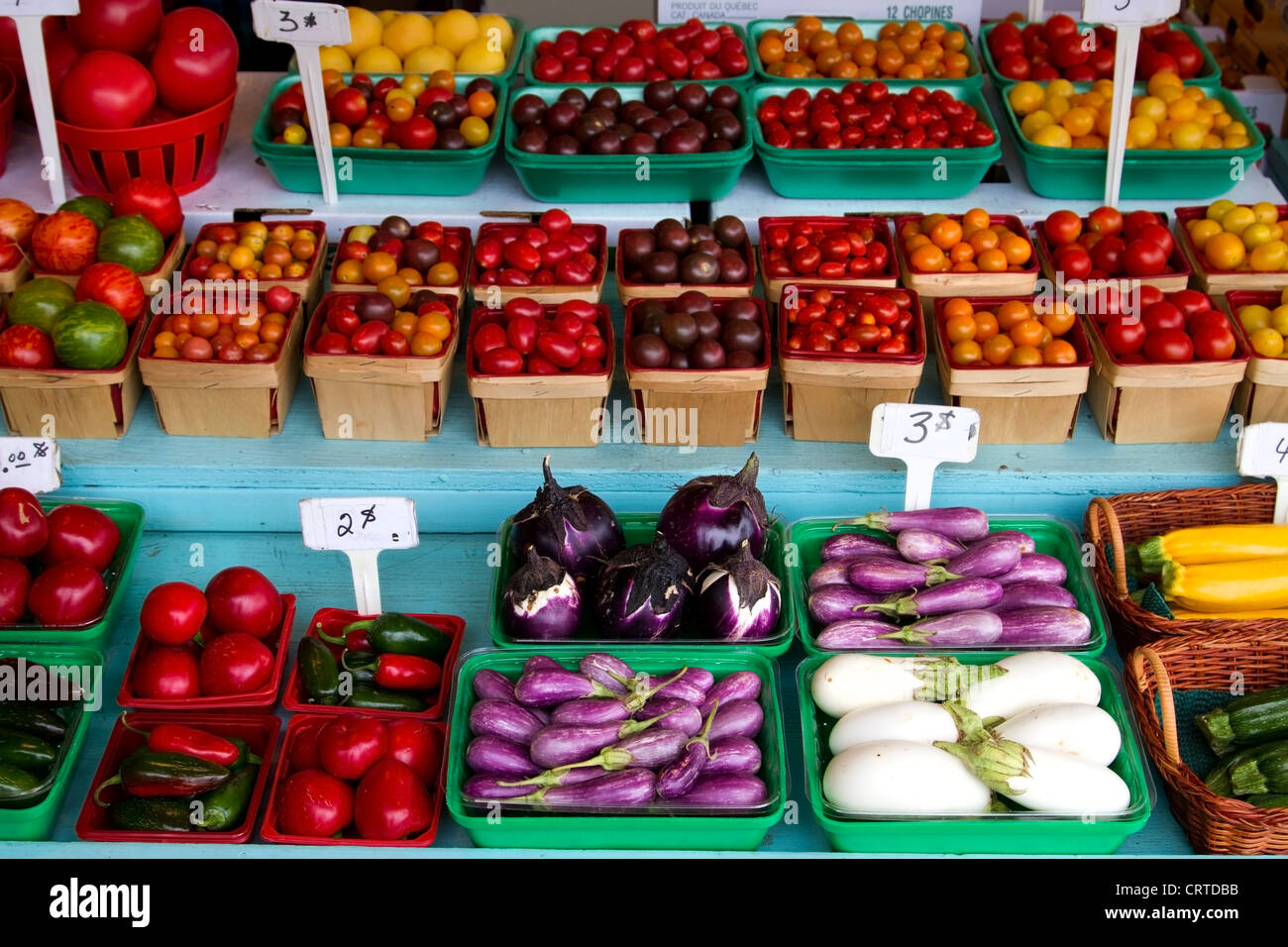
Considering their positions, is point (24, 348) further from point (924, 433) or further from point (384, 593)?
point (924, 433)

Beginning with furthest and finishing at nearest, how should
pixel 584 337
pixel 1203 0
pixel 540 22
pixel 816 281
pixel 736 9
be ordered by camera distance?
1. pixel 540 22
2. pixel 1203 0
3. pixel 736 9
4. pixel 816 281
5. pixel 584 337

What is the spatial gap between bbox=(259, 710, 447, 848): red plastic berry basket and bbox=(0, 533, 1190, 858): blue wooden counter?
53mm

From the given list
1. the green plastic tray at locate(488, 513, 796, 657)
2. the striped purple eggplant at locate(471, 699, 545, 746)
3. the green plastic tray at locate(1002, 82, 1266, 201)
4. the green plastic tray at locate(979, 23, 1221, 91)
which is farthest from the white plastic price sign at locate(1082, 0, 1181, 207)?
the striped purple eggplant at locate(471, 699, 545, 746)

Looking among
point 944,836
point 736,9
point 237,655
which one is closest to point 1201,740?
point 944,836

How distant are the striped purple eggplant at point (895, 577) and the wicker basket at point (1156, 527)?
0.33 m

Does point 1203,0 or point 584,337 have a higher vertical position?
point 1203,0

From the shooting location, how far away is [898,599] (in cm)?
233

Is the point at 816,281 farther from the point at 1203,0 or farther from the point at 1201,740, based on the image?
the point at 1203,0

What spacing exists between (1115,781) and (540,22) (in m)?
5.40

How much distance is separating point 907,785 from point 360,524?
1.10 m

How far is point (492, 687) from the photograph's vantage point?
7.11 ft

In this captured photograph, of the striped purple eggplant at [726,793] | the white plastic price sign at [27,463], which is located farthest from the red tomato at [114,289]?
the striped purple eggplant at [726,793]

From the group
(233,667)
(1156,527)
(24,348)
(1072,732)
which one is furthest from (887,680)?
(24,348)

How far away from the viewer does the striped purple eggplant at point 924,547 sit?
2402 millimetres
